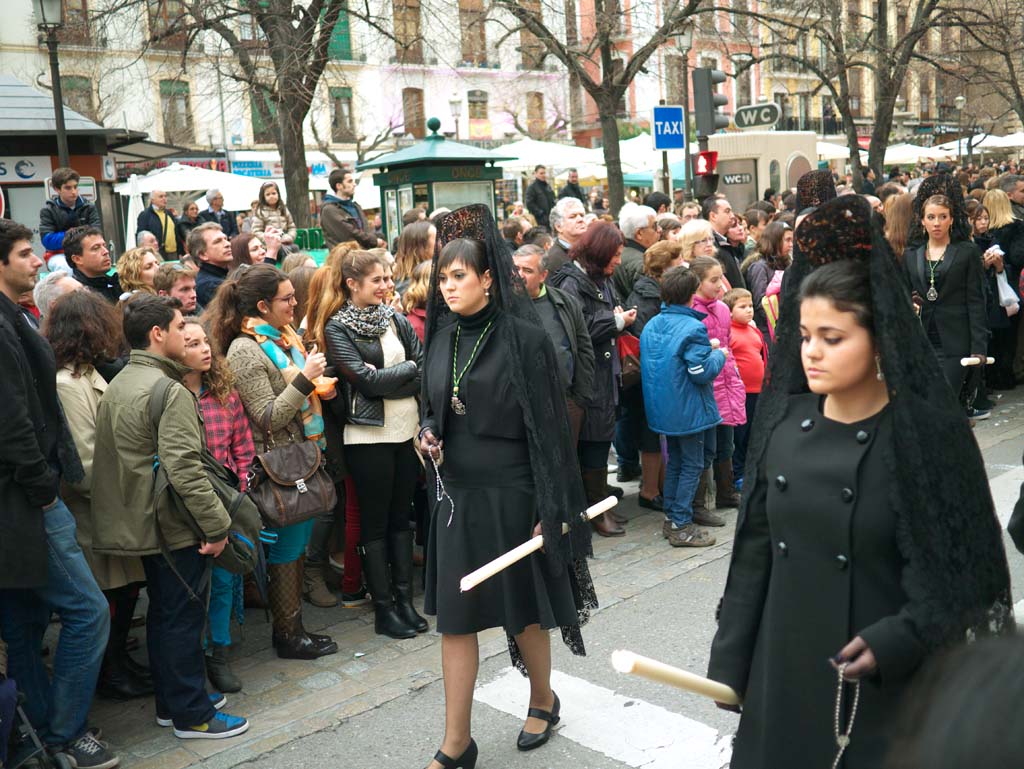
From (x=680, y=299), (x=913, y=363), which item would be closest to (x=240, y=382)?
(x=680, y=299)

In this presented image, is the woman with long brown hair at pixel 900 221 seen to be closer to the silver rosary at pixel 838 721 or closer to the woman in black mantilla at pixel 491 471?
the woman in black mantilla at pixel 491 471

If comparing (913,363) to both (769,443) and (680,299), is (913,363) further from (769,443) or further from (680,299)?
(680,299)

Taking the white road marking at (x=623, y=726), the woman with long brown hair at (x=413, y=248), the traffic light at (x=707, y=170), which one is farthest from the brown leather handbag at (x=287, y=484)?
the traffic light at (x=707, y=170)

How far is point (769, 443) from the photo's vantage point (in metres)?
2.75

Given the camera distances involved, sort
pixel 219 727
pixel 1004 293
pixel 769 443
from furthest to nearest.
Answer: pixel 1004 293
pixel 219 727
pixel 769 443

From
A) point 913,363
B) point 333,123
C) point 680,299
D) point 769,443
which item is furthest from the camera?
point 333,123

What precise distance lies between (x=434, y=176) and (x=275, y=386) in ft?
25.3

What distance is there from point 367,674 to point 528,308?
80.4 inches

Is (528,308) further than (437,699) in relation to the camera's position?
No

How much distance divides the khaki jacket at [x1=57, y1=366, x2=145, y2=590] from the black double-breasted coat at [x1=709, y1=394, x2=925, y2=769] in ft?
9.74

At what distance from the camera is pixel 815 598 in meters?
2.56

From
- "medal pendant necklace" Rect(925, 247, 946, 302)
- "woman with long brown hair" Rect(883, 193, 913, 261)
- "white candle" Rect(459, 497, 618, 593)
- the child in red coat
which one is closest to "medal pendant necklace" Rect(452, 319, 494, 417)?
"white candle" Rect(459, 497, 618, 593)

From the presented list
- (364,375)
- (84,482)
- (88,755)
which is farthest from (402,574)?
(88,755)

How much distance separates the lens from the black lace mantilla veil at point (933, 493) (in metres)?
2.38
